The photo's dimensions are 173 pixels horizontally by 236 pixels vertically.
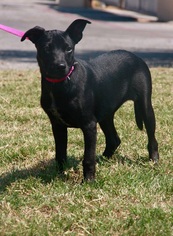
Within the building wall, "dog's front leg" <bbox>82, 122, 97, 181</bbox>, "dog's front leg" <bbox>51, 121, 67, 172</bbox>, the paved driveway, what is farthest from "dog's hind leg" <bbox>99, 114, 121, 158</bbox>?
the building wall

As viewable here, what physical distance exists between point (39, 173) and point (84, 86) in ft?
3.12

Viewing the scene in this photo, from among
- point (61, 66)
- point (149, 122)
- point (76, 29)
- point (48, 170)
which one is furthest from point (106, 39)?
point (61, 66)

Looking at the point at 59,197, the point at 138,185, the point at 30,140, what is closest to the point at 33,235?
the point at 59,197

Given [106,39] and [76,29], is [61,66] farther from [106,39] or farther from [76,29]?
[106,39]

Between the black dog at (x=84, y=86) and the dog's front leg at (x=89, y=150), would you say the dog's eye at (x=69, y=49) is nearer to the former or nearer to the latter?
the black dog at (x=84, y=86)

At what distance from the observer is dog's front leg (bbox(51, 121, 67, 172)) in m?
5.41

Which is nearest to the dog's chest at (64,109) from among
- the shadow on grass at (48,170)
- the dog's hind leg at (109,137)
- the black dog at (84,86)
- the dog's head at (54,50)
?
the black dog at (84,86)

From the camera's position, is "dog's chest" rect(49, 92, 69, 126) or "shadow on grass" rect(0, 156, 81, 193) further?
"shadow on grass" rect(0, 156, 81, 193)

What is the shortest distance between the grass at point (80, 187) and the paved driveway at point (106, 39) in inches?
245

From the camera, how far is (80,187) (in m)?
5.00

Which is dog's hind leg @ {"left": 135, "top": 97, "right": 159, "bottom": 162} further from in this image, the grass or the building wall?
the building wall

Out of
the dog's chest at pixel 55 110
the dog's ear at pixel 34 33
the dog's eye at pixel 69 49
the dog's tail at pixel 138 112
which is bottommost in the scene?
the dog's tail at pixel 138 112

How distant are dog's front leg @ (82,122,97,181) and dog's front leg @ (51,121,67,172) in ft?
1.21

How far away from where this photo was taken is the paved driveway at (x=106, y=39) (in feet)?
46.4
